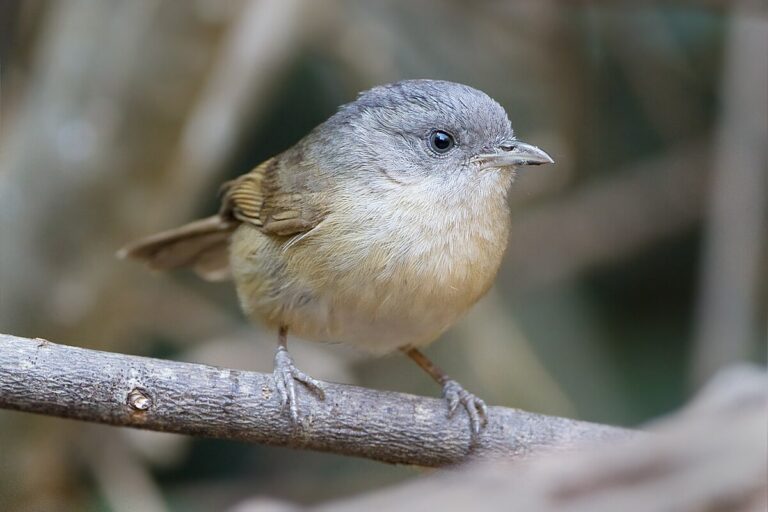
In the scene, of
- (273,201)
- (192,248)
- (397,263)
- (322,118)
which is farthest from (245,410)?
(322,118)

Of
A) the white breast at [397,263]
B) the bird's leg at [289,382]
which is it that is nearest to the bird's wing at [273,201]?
the white breast at [397,263]

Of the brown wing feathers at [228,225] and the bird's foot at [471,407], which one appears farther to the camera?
the brown wing feathers at [228,225]

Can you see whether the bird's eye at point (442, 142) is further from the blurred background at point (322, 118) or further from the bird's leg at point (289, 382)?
the blurred background at point (322, 118)

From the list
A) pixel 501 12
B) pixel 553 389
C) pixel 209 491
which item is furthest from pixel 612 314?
pixel 209 491

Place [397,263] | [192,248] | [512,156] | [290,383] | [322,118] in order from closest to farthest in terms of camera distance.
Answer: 1. [290,383]
2. [397,263]
3. [512,156]
4. [192,248]
5. [322,118]

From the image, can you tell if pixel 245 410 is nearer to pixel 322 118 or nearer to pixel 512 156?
pixel 512 156

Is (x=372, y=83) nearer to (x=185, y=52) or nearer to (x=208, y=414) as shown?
(x=185, y=52)
